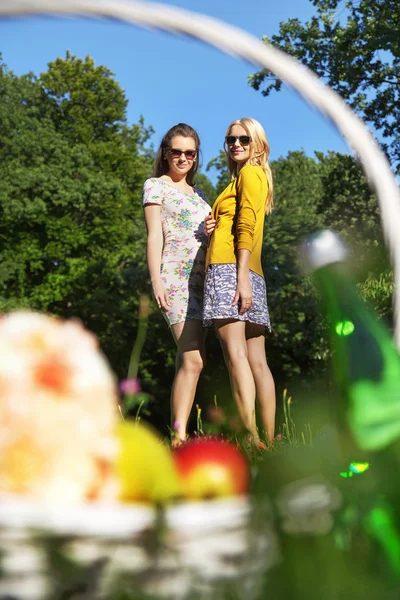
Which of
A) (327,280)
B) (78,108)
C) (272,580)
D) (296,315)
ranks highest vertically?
(78,108)

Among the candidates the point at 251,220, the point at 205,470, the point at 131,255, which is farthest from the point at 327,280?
the point at 131,255

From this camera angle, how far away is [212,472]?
403 mm

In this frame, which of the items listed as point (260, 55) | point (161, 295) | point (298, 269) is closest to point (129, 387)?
point (260, 55)

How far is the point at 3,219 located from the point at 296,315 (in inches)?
211

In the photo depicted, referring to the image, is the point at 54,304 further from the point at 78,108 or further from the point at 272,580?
the point at 272,580

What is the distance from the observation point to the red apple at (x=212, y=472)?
0.39 m

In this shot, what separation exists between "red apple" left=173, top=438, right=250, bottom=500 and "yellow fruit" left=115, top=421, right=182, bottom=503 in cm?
1

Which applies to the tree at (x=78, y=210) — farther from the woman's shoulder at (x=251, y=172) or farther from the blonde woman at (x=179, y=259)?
the woman's shoulder at (x=251, y=172)

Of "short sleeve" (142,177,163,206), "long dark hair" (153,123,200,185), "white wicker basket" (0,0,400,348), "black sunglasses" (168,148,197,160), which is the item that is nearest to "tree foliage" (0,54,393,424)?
"long dark hair" (153,123,200,185)

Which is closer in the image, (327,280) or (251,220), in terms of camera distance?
(327,280)

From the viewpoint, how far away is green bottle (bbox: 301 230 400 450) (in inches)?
18.6

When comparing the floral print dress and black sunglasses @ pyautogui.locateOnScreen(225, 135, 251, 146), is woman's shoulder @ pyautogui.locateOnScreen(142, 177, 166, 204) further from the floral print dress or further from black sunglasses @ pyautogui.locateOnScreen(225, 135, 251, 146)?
black sunglasses @ pyautogui.locateOnScreen(225, 135, 251, 146)

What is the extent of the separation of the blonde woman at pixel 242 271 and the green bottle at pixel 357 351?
1183mm

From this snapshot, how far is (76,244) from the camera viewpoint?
10.3 m
